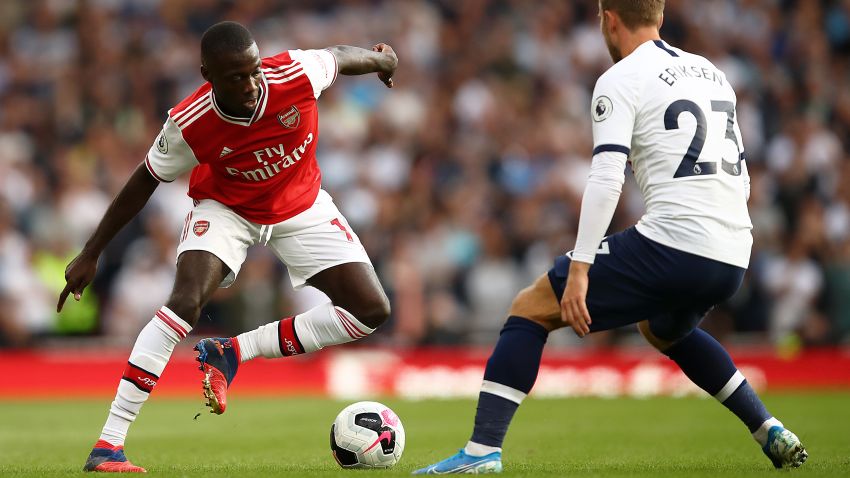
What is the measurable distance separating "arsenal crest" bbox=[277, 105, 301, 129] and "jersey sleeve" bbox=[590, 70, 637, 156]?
6.40 ft

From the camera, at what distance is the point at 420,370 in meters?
14.9

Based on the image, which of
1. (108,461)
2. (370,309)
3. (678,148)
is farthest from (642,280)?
(108,461)

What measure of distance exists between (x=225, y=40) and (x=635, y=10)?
83.8 inches

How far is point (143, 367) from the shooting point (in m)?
6.51

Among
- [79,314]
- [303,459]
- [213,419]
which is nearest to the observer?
[303,459]

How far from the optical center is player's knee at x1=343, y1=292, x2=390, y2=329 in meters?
7.20

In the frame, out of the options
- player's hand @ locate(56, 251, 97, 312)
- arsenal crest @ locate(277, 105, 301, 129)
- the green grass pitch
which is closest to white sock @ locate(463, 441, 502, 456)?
the green grass pitch

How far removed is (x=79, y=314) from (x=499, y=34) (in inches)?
301

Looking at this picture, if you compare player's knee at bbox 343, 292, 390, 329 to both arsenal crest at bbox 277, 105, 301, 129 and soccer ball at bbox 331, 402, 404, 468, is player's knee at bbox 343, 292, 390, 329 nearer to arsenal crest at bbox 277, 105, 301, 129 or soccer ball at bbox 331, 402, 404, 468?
soccer ball at bbox 331, 402, 404, 468

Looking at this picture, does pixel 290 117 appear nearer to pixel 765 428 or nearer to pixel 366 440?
pixel 366 440

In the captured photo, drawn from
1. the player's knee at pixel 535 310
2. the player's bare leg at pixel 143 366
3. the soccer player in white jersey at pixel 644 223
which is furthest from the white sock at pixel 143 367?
the player's knee at pixel 535 310

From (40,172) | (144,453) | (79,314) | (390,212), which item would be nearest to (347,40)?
(390,212)

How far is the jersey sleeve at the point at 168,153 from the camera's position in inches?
264

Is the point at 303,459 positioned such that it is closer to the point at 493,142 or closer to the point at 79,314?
the point at 79,314
